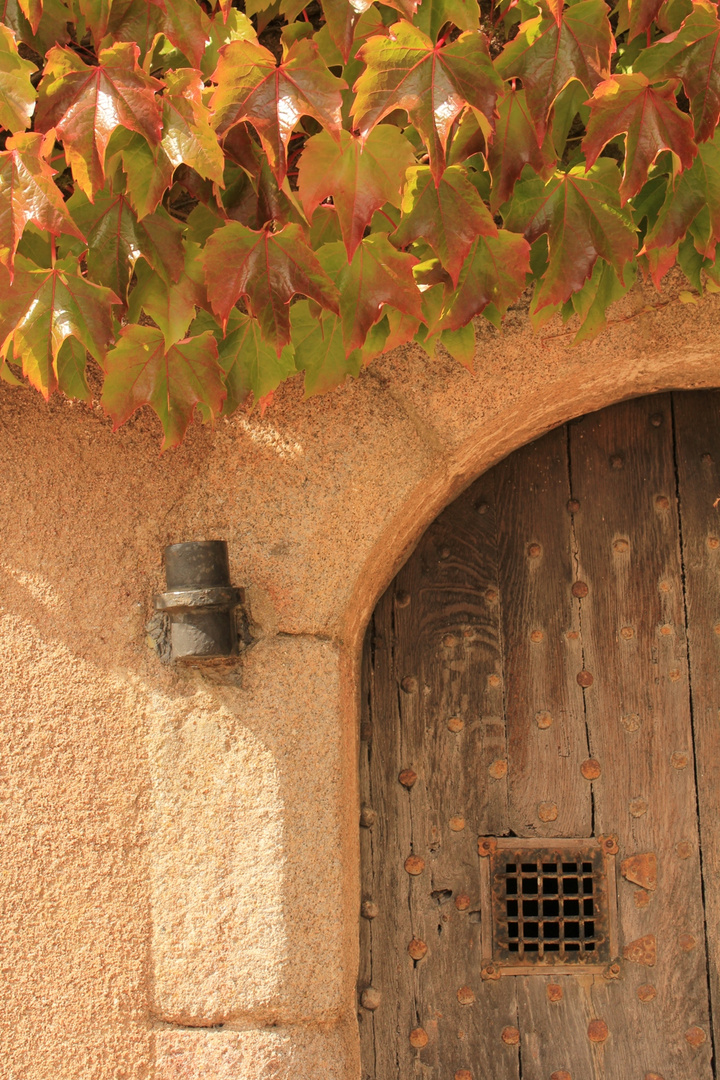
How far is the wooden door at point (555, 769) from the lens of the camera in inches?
65.6

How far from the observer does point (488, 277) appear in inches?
53.4

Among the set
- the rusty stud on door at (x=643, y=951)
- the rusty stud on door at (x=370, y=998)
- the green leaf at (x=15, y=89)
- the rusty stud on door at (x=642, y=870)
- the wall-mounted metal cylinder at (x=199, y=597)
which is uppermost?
the green leaf at (x=15, y=89)

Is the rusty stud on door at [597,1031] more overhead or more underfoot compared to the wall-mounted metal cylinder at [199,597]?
more underfoot

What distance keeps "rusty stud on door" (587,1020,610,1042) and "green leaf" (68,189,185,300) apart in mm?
1411

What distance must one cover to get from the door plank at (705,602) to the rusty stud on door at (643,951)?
10 cm

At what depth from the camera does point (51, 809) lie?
1.52m

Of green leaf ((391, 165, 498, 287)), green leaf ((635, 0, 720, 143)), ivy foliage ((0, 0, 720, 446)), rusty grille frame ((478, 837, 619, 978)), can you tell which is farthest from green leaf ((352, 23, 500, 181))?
rusty grille frame ((478, 837, 619, 978))

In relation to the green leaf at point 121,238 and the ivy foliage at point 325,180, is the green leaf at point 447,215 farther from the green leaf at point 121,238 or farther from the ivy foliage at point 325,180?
the green leaf at point 121,238

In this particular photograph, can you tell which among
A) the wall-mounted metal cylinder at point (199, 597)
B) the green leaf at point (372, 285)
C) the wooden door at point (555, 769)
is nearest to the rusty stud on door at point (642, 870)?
the wooden door at point (555, 769)

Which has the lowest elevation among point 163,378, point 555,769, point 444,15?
point 555,769

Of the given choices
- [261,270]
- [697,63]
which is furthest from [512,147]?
[261,270]

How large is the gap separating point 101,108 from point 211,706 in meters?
0.88

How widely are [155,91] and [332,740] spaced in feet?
3.16

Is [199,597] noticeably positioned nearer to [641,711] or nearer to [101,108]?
[101,108]
